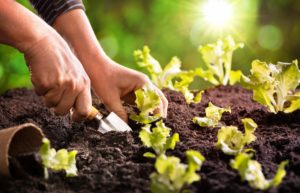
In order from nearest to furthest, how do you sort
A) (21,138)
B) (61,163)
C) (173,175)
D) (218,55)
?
(173,175) → (61,163) → (21,138) → (218,55)

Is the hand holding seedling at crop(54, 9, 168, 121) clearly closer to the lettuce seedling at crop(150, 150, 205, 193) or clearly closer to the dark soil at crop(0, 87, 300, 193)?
the dark soil at crop(0, 87, 300, 193)

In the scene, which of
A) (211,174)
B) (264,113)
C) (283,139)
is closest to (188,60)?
(264,113)

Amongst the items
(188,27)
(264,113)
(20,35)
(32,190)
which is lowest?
(32,190)

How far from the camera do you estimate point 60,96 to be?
1.63m

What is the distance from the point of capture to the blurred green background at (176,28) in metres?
3.38

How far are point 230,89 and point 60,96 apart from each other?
1.10 meters

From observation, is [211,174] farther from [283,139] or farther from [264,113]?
[264,113]

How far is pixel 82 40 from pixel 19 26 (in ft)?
1.47

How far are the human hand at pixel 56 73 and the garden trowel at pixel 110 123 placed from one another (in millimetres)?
163

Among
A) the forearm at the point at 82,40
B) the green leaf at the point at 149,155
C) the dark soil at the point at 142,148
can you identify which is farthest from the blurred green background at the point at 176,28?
the green leaf at the point at 149,155

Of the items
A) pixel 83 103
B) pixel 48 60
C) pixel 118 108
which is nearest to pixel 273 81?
pixel 118 108

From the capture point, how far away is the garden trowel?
1797mm

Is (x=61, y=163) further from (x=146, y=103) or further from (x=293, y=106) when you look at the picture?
(x=293, y=106)

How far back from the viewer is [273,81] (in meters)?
1.87
